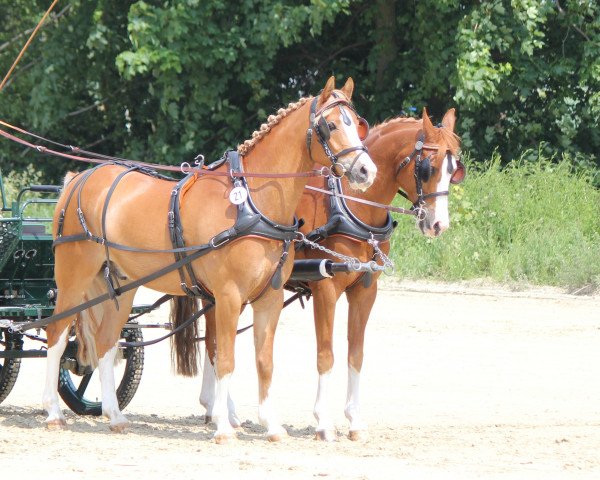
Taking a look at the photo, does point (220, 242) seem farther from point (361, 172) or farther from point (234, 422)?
point (234, 422)

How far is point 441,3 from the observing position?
53.4 ft

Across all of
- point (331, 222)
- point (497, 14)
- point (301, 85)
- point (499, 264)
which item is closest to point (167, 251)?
point (331, 222)

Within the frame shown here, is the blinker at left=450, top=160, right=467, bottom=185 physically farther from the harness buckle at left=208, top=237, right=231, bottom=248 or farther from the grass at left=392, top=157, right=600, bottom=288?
the grass at left=392, top=157, right=600, bottom=288

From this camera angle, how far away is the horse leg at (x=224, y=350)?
23.5ft

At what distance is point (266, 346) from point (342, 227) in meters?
0.88

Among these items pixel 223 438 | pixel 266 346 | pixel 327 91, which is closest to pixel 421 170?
pixel 327 91

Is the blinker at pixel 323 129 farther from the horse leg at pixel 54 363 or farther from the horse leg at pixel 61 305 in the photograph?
the horse leg at pixel 54 363

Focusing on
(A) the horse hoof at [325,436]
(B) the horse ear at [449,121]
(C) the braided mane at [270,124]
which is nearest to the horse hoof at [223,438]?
(A) the horse hoof at [325,436]

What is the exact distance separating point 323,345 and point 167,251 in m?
1.10

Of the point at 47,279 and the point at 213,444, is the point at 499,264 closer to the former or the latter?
the point at 47,279

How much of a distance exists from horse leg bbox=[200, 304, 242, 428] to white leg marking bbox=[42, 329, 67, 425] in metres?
0.92

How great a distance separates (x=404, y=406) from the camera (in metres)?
9.09

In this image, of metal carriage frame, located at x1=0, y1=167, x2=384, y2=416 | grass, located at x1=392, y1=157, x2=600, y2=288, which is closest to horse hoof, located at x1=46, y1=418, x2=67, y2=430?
metal carriage frame, located at x1=0, y1=167, x2=384, y2=416

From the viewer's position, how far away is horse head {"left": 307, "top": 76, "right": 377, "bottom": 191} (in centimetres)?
690
